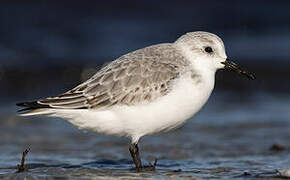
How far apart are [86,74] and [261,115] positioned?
4.05 metres

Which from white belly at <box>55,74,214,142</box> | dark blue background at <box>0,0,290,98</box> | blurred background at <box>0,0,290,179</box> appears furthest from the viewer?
dark blue background at <box>0,0,290,98</box>

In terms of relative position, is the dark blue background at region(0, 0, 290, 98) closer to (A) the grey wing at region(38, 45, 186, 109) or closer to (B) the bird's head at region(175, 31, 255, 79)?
(A) the grey wing at region(38, 45, 186, 109)

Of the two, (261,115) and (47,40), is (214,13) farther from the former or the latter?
(261,115)

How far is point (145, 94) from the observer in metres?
5.89

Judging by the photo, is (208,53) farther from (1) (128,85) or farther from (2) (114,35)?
(2) (114,35)

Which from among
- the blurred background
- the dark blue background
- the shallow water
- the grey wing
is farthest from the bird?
the dark blue background

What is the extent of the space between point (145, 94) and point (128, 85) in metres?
0.21

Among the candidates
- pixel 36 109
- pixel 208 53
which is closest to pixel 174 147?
pixel 208 53

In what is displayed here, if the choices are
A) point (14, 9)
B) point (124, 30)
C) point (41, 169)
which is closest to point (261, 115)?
point (41, 169)

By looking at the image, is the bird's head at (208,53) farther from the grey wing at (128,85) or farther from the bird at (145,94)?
the grey wing at (128,85)

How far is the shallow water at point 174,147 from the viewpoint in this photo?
6164 mm

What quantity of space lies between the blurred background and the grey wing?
105 centimetres

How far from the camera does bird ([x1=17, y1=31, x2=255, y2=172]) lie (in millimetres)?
5844

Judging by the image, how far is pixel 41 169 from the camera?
243 inches
